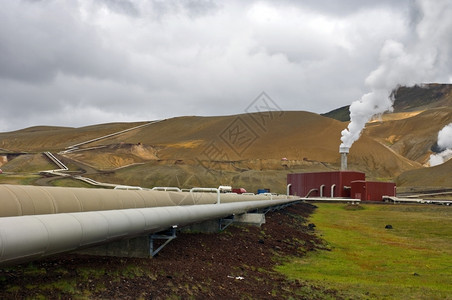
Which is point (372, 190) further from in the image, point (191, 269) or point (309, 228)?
point (191, 269)

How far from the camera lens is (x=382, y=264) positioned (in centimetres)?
2392

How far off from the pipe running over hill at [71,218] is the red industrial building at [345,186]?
226 ft

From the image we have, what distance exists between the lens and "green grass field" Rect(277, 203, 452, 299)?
57.9ft

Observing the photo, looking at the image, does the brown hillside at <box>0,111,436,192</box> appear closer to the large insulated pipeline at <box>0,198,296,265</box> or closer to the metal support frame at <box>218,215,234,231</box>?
the metal support frame at <box>218,215,234,231</box>

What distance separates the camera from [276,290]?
15.1m

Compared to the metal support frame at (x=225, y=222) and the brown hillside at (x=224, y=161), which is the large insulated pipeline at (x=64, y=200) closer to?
the metal support frame at (x=225, y=222)

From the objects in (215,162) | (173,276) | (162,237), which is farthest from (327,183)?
(173,276)

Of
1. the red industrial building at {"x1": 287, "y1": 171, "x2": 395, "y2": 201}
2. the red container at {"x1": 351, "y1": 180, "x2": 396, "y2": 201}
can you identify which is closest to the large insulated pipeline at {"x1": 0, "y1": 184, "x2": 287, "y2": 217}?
the red container at {"x1": 351, "y1": 180, "x2": 396, "y2": 201}

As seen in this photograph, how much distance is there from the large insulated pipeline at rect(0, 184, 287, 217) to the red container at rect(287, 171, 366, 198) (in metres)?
70.3

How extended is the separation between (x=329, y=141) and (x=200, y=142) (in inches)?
2076

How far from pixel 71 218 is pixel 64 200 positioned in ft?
11.7

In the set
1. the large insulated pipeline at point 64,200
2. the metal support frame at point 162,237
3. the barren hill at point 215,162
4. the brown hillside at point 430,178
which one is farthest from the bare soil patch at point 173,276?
the brown hillside at point 430,178

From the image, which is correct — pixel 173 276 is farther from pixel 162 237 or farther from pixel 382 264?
pixel 382 264

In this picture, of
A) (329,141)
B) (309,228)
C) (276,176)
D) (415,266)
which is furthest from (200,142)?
(415,266)
